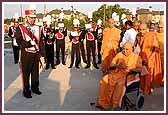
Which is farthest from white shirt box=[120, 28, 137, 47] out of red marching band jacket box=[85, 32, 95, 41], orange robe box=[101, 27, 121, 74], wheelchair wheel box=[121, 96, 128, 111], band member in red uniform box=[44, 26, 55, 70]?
band member in red uniform box=[44, 26, 55, 70]

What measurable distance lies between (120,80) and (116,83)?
0.07 metres

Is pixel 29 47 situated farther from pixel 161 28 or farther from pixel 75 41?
pixel 75 41

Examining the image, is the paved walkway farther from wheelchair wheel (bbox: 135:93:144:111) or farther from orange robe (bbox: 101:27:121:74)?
orange robe (bbox: 101:27:121:74)

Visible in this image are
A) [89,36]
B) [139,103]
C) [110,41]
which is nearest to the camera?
[139,103]

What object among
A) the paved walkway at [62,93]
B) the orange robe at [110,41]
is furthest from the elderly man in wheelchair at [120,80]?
the orange robe at [110,41]

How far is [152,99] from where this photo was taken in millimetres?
6488

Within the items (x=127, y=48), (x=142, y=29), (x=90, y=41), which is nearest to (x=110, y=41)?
(x=142, y=29)

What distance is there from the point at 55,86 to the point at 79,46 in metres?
3.01

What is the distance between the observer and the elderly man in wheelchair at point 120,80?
5.34 meters

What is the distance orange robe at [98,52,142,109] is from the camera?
5336mm

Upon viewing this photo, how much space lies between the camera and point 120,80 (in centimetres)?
539

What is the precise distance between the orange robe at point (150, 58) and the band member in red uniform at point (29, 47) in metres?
1.87

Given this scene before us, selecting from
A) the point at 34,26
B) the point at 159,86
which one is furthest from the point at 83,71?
the point at 34,26

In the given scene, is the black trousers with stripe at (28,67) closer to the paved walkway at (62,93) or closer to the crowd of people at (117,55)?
the crowd of people at (117,55)
